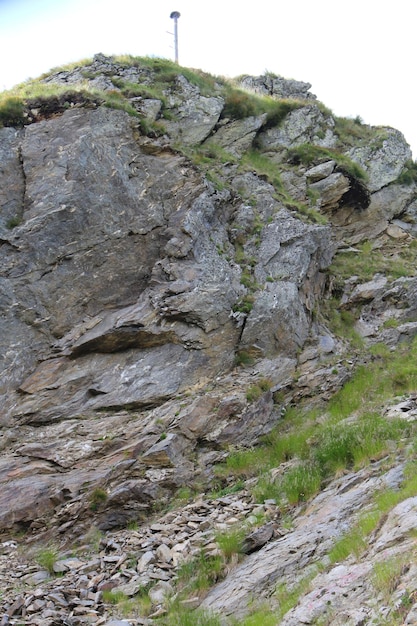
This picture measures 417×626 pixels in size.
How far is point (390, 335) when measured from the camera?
613 inches

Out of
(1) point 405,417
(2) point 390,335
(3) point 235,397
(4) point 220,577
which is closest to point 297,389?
(3) point 235,397

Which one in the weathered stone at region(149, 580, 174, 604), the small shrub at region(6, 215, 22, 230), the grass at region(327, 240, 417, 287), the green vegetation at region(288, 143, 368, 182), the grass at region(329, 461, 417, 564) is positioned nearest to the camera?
the grass at region(329, 461, 417, 564)

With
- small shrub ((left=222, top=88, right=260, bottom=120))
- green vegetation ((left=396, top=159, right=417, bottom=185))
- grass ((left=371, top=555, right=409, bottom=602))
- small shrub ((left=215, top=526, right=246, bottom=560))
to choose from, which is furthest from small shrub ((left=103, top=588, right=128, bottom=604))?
green vegetation ((left=396, top=159, right=417, bottom=185))

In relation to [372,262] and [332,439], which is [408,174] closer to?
[372,262]

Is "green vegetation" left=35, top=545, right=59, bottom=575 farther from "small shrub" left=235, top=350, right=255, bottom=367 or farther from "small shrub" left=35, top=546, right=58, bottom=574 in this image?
"small shrub" left=235, top=350, right=255, bottom=367

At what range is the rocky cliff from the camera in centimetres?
687

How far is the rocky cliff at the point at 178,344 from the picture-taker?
6.87 meters

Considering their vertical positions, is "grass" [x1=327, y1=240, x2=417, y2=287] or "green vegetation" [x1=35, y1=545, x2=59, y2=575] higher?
"grass" [x1=327, y1=240, x2=417, y2=287]

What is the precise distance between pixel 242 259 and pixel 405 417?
6.69m

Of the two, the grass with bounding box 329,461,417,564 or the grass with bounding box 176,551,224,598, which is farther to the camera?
the grass with bounding box 176,551,224,598

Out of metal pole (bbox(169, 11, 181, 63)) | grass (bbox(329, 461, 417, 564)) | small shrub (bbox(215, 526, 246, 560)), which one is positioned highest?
metal pole (bbox(169, 11, 181, 63))

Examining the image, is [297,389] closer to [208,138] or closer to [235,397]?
[235,397]

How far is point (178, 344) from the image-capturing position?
1257 cm

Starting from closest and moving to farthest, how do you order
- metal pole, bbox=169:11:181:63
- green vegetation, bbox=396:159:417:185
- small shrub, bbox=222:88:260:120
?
1. small shrub, bbox=222:88:260:120
2. green vegetation, bbox=396:159:417:185
3. metal pole, bbox=169:11:181:63
